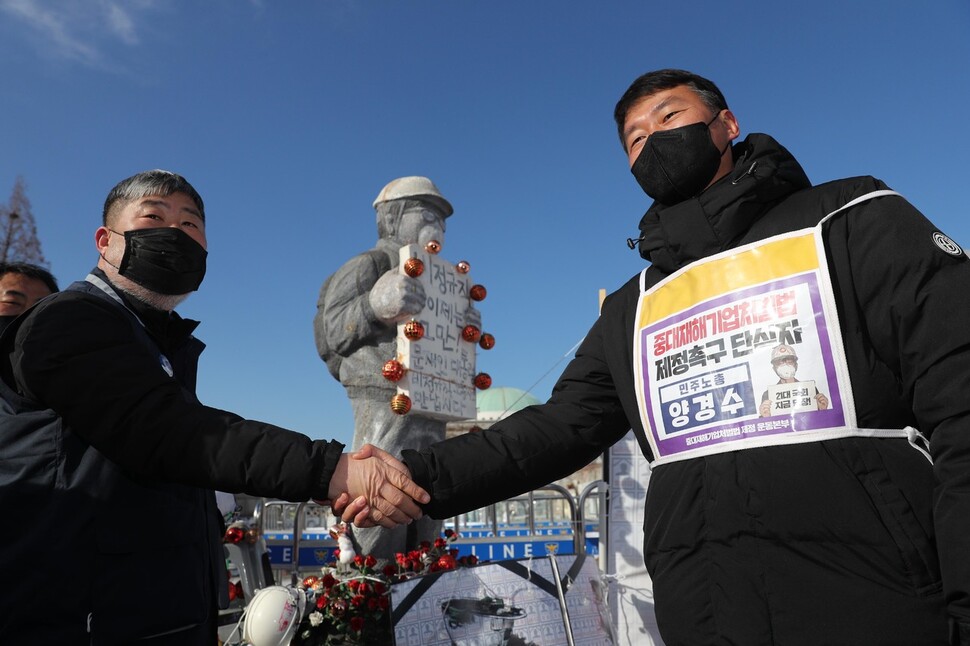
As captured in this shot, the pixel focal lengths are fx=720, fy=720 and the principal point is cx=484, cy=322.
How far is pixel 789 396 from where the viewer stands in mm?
1689

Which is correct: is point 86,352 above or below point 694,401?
above

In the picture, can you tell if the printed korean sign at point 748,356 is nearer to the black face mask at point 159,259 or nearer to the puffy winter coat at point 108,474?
the puffy winter coat at point 108,474

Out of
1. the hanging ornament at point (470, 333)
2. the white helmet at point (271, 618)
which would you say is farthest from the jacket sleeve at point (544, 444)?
the hanging ornament at point (470, 333)

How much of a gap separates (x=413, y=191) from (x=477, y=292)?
126cm

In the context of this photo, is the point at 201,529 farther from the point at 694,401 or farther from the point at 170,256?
the point at 694,401

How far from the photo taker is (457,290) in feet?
24.3

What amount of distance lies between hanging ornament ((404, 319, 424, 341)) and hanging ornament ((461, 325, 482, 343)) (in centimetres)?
90

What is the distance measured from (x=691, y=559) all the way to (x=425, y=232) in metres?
5.80

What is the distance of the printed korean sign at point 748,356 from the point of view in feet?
5.46

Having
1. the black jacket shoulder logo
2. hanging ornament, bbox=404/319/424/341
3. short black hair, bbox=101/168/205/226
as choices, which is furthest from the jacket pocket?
hanging ornament, bbox=404/319/424/341

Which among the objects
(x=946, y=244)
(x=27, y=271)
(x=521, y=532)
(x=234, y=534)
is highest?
(x=27, y=271)

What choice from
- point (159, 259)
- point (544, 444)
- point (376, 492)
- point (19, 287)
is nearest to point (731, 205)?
point (544, 444)

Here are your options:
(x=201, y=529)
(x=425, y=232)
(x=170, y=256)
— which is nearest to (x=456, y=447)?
(x=201, y=529)

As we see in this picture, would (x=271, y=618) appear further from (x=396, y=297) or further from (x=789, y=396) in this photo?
(x=789, y=396)
